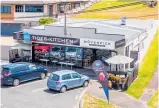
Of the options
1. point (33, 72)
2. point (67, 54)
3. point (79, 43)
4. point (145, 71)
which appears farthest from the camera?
point (67, 54)

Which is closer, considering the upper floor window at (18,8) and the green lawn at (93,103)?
the green lawn at (93,103)

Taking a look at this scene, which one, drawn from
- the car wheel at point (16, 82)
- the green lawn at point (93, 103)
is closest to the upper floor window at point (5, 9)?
the car wheel at point (16, 82)

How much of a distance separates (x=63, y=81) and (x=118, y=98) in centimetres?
406

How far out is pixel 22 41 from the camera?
123ft

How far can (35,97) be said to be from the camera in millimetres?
A: 27688

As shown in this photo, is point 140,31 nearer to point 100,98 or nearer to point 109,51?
point 109,51

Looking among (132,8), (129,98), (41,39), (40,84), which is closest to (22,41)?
(41,39)

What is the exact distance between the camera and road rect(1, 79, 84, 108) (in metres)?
26.0

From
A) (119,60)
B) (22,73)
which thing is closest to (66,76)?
(22,73)

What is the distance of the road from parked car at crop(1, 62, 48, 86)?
46 centimetres

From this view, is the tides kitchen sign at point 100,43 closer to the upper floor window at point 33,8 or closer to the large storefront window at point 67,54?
the large storefront window at point 67,54

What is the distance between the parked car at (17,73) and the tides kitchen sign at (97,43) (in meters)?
4.53

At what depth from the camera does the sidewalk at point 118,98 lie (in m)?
26.1

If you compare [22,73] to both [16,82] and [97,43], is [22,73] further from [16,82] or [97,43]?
[97,43]
